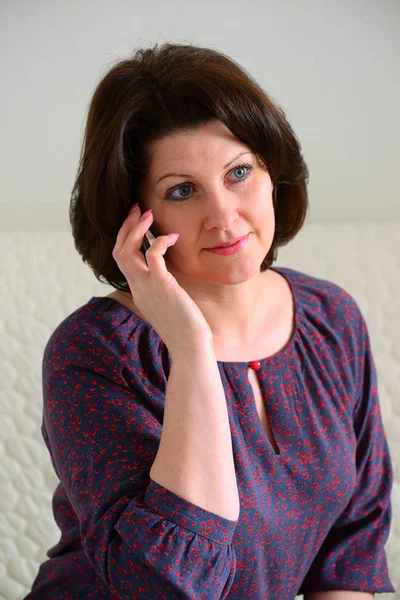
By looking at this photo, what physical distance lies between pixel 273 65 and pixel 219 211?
2.76 ft

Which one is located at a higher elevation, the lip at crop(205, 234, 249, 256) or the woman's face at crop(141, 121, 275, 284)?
the woman's face at crop(141, 121, 275, 284)

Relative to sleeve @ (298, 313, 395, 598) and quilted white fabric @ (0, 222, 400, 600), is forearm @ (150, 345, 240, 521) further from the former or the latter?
quilted white fabric @ (0, 222, 400, 600)

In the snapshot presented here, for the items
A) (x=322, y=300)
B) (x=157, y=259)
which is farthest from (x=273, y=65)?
(x=157, y=259)

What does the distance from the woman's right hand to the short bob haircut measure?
7 centimetres

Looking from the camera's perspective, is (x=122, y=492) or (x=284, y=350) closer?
(x=122, y=492)

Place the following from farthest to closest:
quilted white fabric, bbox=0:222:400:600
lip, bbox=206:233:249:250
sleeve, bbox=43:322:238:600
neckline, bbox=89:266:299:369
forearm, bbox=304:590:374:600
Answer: quilted white fabric, bbox=0:222:400:600 < forearm, bbox=304:590:374:600 < neckline, bbox=89:266:299:369 < lip, bbox=206:233:249:250 < sleeve, bbox=43:322:238:600

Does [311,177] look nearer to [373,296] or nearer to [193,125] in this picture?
[373,296]

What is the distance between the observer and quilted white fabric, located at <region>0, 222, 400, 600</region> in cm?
186

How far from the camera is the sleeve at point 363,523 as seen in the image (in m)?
1.62

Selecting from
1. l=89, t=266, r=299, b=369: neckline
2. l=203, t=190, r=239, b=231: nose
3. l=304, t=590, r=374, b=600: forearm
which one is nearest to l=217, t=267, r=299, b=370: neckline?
l=89, t=266, r=299, b=369: neckline

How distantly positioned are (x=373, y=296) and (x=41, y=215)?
3.02 feet

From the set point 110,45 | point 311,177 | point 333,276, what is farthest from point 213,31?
point 333,276

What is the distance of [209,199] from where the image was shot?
4.29 ft

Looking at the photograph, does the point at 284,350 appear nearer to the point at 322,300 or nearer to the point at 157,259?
the point at 322,300
